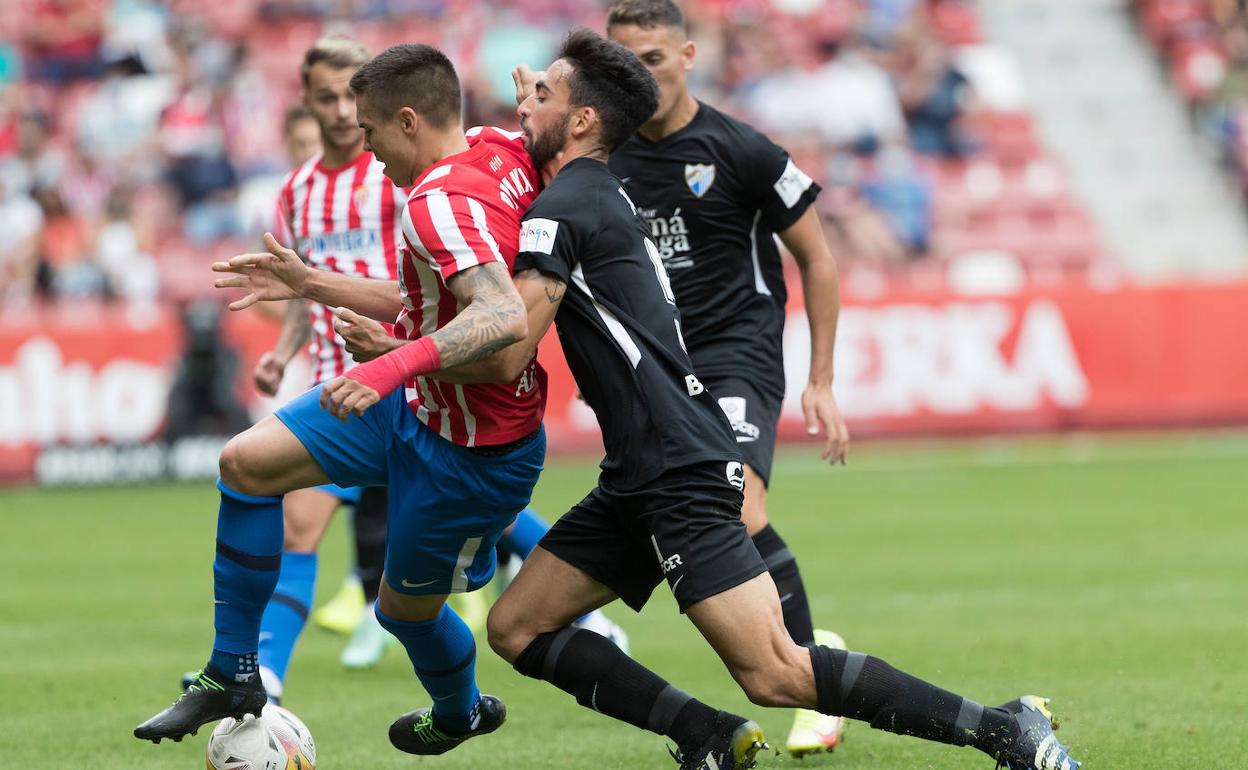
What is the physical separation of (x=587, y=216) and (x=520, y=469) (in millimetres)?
838

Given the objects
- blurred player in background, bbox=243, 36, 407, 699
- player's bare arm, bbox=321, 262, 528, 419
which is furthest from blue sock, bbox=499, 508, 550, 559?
player's bare arm, bbox=321, 262, 528, 419

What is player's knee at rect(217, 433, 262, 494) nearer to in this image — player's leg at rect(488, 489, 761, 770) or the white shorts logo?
player's leg at rect(488, 489, 761, 770)

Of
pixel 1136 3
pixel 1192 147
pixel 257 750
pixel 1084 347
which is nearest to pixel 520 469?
pixel 257 750

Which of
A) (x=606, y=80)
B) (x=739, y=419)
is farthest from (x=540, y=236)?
(x=739, y=419)

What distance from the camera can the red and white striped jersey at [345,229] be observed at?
764cm

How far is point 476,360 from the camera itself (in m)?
4.96

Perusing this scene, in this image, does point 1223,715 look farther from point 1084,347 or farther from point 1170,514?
point 1084,347

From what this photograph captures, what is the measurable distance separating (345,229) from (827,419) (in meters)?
2.37

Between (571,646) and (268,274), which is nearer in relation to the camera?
(268,274)

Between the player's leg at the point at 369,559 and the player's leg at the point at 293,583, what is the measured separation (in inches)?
19.0

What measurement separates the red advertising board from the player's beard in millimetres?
10930

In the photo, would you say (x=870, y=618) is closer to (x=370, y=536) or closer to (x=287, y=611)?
(x=370, y=536)

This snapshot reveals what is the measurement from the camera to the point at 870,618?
30.3 feet

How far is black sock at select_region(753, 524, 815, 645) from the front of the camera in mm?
6375
